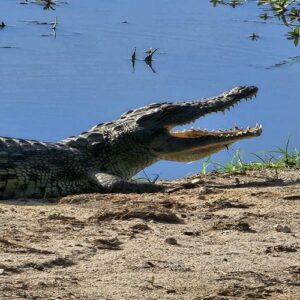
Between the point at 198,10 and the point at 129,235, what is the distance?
44.5 ft

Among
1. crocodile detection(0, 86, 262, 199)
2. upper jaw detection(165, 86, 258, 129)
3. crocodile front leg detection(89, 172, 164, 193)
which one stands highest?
upper jaw detection(165, 86, 258, 129)

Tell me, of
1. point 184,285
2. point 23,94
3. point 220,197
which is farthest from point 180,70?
point 184,285

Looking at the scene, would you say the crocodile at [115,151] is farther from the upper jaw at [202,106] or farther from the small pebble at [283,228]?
the small pebble at [283,228]

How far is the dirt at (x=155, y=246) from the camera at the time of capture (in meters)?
5.25

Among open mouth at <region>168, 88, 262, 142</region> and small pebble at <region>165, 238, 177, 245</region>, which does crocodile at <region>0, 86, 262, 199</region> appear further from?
small pebble at <region>165, 238, 177, 245</region>

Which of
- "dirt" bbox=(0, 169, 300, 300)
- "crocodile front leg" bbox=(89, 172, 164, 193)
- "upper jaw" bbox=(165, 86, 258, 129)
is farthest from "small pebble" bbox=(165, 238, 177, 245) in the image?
"upper jaw" bbox=(165, 86, 258, 129)

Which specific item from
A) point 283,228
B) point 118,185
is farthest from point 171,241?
point 118,185

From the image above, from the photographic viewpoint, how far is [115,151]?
9703mm

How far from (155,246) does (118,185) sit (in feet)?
9.43

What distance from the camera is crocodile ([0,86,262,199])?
352 inches

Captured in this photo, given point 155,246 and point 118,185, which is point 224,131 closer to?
point 118,185

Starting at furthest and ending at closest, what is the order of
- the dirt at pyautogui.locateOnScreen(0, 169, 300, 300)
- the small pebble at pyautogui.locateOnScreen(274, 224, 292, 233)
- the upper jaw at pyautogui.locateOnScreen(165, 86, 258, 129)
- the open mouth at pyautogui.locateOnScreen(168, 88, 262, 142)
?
the upper jaw at pyautogui.locateOnScreen(165, 86, 258, 129)
the open mouth at pyautogui.locateOnScreen(168, 88, 262, 142)
the small pebble at pyautogui.locateOnScreen(274, 224, 292, 233)
the dirt at pyautogui.locateOnScreen(0, 169, 300, 300)

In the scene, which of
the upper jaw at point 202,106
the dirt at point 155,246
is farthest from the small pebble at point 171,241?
the upper jaw at point 202,106

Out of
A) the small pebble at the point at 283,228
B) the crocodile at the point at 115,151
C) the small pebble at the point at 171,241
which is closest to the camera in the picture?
the small pebble at the point at 171,241
